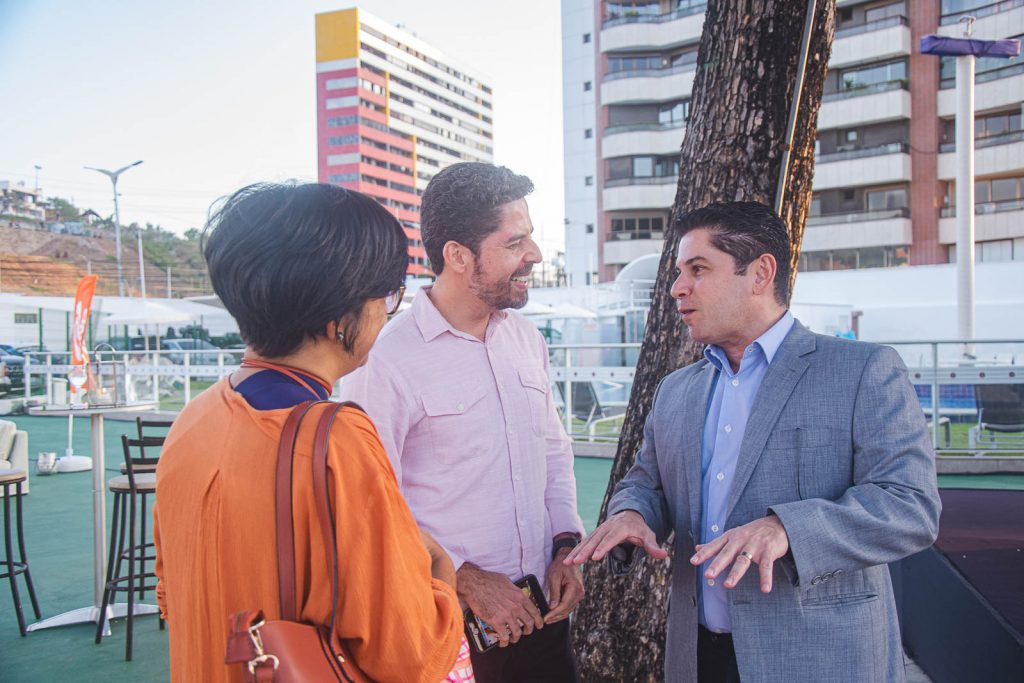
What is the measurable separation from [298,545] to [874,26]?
125 ft

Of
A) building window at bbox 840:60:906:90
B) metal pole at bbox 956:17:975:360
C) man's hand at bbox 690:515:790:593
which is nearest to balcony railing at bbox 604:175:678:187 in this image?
building window at bbox 840:60:906:90

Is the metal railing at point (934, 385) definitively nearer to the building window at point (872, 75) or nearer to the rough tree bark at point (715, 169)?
the rough tree bark at point (715, 169)

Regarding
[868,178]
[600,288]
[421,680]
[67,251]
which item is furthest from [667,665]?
[868,178]

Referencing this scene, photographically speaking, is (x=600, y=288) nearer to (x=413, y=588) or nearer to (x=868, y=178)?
(x=868, y=178)

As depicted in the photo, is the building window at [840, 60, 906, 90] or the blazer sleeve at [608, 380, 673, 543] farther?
the building window at [840, 60, 906, 90]

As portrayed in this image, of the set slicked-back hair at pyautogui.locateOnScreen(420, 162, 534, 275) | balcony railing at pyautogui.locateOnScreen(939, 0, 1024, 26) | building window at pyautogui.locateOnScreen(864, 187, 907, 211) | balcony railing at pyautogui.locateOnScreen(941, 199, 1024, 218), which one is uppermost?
balcony railing at pyautogui.locateOnScreen(939, 0, 1024, 26)

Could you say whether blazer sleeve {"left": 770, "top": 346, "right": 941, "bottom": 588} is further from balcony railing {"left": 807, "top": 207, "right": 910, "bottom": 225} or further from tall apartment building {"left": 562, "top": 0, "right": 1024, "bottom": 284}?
balcony railing {"left": 807, "top": 207, "right": 910, "bottom": 225}

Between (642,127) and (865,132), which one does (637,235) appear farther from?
(865,132)

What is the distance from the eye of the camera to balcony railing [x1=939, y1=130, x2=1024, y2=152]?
30.2 metres

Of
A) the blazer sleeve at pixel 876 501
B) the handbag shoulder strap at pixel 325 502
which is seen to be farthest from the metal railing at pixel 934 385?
the handbag shoulder strap at pixel 325 502

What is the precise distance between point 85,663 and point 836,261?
35.6m

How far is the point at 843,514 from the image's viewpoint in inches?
57.0

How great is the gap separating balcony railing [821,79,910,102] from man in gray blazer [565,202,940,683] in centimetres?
3476

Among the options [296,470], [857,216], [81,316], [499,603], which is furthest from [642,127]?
[296,470]
